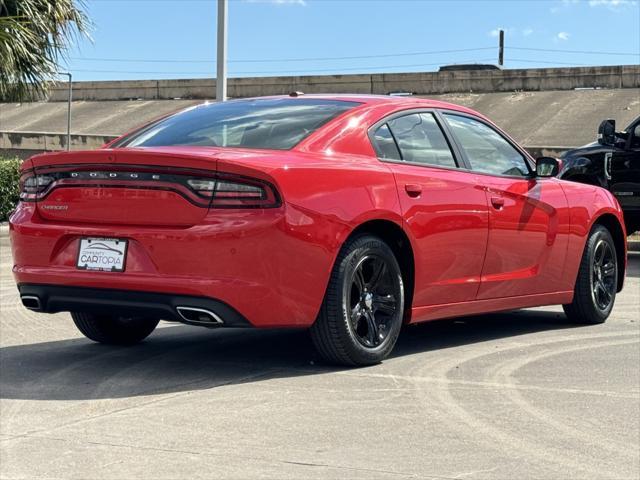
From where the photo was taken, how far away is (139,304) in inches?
230

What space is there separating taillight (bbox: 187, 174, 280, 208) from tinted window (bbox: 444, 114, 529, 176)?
6.46 feet

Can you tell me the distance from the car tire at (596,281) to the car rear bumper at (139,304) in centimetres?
333

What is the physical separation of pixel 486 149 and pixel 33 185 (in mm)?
2916

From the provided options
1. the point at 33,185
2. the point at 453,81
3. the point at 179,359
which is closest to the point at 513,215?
the point at 179,359

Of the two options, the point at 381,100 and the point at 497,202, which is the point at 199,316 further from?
the point at 497,202

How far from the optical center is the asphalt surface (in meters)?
4.46

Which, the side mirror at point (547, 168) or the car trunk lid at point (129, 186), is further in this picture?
the side mirror at point (547, 168)

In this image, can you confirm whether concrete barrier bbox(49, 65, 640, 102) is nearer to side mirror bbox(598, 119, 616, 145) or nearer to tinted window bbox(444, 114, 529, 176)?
side mirror bbox(598, 119, 616, 145)

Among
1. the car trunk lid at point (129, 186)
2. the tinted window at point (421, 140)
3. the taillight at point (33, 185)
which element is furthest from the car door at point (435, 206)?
the taillight at point (33, 185)

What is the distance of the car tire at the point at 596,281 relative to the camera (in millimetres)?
8289

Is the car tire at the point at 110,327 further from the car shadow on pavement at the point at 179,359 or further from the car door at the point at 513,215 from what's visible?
the car door at the point at 513,215

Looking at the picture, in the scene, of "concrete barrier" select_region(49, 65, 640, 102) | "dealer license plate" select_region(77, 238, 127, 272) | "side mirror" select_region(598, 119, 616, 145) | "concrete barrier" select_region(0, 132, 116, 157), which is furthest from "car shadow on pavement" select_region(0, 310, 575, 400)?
"concrete barrier" select_region(49, 65, 640, 102)

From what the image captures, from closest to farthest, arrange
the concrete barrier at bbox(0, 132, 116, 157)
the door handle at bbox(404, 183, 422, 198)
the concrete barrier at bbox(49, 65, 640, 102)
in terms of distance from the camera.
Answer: the door handle at bbox(404, 183, 422, 198)
the concrete barrier at bbox(0, 132, 116, 157)
the concrete barrier at bbox(49, 65, 640, 102)

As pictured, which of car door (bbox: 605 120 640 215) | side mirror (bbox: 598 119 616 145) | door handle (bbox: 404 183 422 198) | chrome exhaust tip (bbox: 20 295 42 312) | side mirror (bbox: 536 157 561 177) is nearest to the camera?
chrome exhaust tip (bbox: 20 295 42 312)
